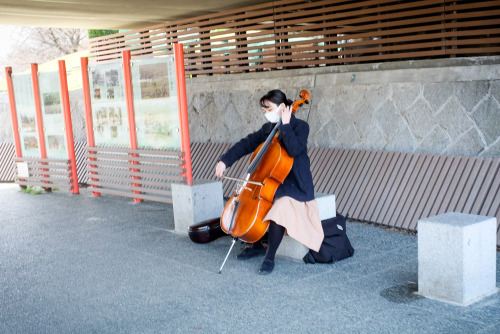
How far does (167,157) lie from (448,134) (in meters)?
3.62

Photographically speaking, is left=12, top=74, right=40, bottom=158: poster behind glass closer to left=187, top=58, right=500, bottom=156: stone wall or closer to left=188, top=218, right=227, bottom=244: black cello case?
left=187, top=58, right=500, bottom=156: stone wall

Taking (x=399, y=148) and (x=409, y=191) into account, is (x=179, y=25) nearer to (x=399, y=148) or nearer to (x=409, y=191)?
(x=399, y=148)

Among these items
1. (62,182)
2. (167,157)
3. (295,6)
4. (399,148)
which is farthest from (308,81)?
(62,182)

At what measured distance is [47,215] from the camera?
761cm

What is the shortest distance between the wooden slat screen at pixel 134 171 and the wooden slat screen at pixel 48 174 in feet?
2.09

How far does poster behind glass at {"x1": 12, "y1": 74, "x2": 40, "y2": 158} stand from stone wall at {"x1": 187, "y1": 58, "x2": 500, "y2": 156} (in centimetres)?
379

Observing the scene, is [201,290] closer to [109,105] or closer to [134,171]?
[134,171]

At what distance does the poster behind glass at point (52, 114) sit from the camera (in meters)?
9.22

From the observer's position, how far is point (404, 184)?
603 cm

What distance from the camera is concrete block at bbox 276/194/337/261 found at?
4.75 m

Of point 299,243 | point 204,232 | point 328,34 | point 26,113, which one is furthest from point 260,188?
point 26,113

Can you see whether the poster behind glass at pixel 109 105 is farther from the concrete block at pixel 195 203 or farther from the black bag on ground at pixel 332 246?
the black bag on ground at pixel 332 246

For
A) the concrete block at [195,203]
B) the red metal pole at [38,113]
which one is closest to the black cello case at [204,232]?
the concrete block at [195,203]

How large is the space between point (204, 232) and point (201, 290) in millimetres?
1335
